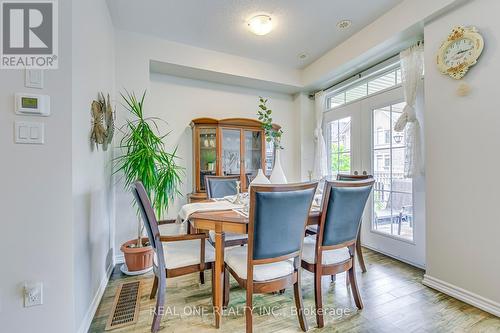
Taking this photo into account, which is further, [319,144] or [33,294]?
[319,144]

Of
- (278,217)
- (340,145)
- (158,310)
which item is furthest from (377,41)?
(158,310)

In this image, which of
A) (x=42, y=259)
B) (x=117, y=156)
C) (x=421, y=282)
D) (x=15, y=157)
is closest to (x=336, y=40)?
(x=421, y=282)

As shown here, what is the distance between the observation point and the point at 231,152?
3461 millimetres

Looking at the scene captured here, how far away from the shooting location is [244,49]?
3215mm

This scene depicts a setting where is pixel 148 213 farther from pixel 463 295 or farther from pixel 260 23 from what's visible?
pixel 463 295

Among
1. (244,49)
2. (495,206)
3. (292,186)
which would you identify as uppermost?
(244,49)

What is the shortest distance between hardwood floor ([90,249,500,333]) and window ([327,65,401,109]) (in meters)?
2.25

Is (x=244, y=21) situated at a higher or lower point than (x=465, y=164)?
higher

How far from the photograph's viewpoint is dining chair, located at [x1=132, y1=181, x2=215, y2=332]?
1.54 metres

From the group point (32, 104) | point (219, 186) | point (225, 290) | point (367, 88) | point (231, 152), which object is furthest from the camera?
point (231, 152)

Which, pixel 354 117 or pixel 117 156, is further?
pixel 354 117

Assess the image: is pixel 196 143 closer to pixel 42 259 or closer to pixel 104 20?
pixel 104 20

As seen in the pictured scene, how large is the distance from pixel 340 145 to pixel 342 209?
223 cm

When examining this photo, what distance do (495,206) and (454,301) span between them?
836 mm
